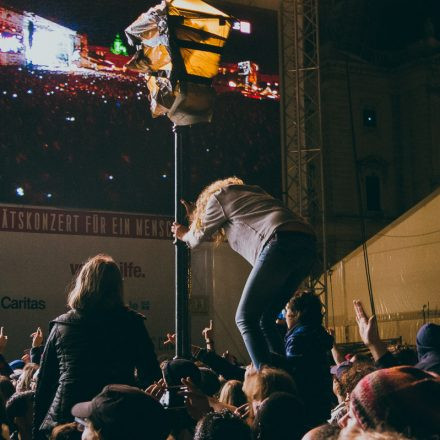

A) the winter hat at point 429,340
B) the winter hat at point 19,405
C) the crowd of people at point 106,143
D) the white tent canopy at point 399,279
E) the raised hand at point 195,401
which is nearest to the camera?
the raised hand at point 195,401

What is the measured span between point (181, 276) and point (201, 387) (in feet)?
1.89

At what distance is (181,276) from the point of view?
429cm

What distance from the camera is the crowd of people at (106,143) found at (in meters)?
17.5

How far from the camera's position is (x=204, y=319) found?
1916cm

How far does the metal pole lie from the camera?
165 inches

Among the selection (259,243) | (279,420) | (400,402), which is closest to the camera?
(400,402)

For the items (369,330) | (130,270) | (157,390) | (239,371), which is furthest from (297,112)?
(157,390)

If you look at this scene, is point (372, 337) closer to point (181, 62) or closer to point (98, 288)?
point (98, 288)

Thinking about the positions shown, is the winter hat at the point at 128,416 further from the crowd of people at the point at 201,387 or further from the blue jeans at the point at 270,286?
the blue jeans at the point at 270,286

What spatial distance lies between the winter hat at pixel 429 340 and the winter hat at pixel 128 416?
254 cm

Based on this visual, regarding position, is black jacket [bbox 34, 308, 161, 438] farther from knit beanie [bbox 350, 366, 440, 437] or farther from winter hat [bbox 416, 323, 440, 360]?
knit beanie [bbox 350, 366, 440, 437]

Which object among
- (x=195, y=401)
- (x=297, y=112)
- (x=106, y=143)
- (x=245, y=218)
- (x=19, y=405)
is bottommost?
(x=19, y=405)

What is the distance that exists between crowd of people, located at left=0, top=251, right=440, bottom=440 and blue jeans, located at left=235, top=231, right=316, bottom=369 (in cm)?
15

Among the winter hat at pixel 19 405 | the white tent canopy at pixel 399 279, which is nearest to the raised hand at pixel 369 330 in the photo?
the winter hat at pixel 19 405
